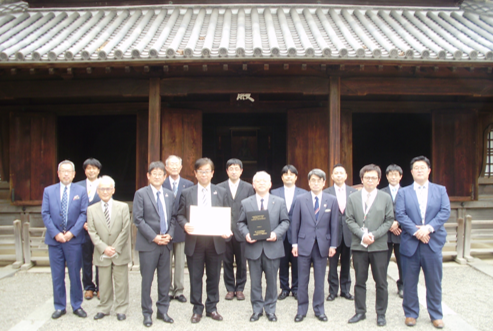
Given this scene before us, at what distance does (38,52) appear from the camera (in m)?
5.62

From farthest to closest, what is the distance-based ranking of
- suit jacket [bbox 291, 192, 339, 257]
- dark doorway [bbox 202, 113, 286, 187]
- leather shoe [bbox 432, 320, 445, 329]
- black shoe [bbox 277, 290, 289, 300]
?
1. dark doorway [bbox 202, 113, 286, 187]
2. black shoe [bbox 277, 290, 289, 300]
3. suit jacket [bbox 291, 192, 339, 257]
4. leather shoe [bbox 432, 320, 445, 329]

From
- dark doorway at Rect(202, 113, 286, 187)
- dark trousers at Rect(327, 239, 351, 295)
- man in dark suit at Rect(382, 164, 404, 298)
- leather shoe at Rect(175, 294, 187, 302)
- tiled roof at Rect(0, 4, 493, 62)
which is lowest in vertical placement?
leather shoe at Rect(175, 294, 187, 302)

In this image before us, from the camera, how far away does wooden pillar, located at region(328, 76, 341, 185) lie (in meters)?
6.30

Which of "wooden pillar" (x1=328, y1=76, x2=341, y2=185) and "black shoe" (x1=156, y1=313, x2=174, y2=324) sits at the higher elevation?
"wooden pillar" (x1=328, y1=76, x2=341, y2=185)

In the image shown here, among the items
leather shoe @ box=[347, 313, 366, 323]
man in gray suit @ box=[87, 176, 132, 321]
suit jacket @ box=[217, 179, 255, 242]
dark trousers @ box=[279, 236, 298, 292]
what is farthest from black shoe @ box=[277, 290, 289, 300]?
man in gray suit @ box=[87, 176, 132, 321]

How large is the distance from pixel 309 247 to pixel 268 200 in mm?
726

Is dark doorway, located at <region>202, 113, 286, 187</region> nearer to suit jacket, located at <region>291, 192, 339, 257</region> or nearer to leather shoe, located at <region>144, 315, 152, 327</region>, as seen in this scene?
suit jacket, located at <region>291, 192, 339, 257</region>

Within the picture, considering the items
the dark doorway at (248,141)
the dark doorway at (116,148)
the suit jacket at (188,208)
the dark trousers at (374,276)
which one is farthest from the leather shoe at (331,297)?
the dark doorway at (116,148)

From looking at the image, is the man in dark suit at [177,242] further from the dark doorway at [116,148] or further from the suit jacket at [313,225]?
the dark doorway at [116,148]

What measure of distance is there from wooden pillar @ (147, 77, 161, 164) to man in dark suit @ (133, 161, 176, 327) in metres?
2.07

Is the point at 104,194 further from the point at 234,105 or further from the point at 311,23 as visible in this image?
the point at 311,23

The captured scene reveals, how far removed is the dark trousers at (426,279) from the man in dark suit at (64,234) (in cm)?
382

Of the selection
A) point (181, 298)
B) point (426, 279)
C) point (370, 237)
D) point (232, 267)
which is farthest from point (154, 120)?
point (426, 279)

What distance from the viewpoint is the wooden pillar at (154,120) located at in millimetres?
6285
